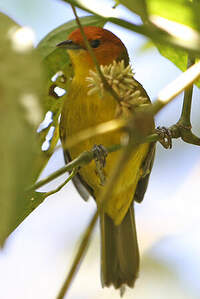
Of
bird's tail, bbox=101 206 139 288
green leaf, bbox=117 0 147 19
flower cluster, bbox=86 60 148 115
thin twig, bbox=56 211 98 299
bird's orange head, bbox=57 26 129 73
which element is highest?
green leaf, bbox=117 0 147 19

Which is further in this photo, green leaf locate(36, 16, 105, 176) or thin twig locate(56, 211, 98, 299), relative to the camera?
green leaf locate(36, 16, 105, 176)

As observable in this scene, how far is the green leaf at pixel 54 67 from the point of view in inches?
70.9

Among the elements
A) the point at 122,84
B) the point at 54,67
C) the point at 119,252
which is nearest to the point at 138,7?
the point at 122,84

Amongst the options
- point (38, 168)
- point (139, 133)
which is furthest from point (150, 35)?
point (38, 168)

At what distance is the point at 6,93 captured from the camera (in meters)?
0.68

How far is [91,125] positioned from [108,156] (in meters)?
0.26

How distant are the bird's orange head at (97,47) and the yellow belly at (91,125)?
0.57 ft

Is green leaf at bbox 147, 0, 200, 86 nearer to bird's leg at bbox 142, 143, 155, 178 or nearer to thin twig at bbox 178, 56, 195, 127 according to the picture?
thin twig at bbox 178, 56, 195, 127

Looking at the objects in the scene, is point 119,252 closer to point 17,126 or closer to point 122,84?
point 122,84

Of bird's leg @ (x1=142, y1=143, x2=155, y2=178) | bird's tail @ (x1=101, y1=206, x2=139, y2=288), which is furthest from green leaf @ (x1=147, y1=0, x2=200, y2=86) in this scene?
bird's tail @ (x1=101, y1=206, x2=139, y2=288)

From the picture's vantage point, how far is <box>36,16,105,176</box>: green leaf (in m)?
1.80

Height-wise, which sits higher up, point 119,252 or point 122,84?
point 122,84

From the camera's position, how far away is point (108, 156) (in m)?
3.15

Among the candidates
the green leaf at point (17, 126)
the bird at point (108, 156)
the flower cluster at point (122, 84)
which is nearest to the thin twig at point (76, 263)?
the flower cluster at point (122, 84)
